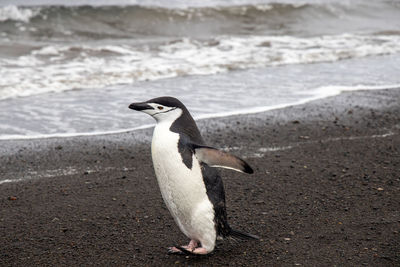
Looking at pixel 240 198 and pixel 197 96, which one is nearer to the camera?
pixel 240 198

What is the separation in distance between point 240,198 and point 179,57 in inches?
277

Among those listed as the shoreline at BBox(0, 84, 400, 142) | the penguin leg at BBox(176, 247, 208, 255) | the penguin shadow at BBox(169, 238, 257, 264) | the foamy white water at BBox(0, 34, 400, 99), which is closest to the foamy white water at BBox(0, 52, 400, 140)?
the shoreline at BBox(0, 84, 400, 142)

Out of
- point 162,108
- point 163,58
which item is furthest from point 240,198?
point 163,58

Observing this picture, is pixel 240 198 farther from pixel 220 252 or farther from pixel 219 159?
pixel 219 159

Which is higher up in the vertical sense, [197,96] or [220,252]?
[220,252]

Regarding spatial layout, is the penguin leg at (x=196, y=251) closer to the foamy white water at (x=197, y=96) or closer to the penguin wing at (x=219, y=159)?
the penguin wing at (x=219, y=159)

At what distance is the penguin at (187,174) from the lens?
129 inches

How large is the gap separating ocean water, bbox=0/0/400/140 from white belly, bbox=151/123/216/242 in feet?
9.94

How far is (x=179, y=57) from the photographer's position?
36.4 feet

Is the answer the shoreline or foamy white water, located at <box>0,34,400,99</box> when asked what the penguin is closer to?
the shoreline

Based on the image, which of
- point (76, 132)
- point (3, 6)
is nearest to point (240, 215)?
point (76, 132)

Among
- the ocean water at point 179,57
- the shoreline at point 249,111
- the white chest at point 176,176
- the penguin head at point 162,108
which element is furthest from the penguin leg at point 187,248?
the ocean water at point 179,57

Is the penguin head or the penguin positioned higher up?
the penguin head

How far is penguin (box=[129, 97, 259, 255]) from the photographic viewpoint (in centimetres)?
329
